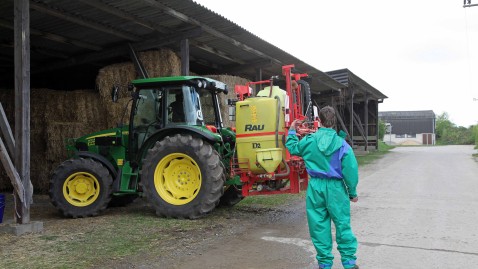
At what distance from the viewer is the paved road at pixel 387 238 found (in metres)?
4.62

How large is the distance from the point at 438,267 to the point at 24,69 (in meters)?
5.71

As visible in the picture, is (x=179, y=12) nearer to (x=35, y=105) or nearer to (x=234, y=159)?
(x=234, y=159)

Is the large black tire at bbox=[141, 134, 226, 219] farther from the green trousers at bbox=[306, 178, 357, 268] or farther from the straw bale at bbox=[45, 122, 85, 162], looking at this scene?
the straw bale at bbox=[45, 122, 85, 162]

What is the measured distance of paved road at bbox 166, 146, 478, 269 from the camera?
15.1ft

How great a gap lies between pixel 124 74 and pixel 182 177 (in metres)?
3.79

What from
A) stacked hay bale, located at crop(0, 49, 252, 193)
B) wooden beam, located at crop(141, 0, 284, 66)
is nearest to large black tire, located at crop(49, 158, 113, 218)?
stacked hay bale, located at crop(0, 49, 252, 193)

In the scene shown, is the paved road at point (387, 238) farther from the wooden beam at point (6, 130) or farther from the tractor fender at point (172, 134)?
the wooden beam at point (6, 130)

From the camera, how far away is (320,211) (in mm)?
4027

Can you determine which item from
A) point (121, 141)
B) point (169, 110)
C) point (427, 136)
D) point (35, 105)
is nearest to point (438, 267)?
point (169, 110)

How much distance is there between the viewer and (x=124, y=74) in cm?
975

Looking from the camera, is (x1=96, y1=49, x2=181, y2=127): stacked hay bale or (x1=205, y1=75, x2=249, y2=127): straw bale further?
(x1=205, y1=75, x2=249, y2=127): straw bale

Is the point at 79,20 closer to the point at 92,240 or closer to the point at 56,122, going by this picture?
the point at 56,122

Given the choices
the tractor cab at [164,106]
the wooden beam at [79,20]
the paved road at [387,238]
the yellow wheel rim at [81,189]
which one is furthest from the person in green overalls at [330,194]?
the wooden beam at [79,20]

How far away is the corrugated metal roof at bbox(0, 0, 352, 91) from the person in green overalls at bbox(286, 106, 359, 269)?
497cm
